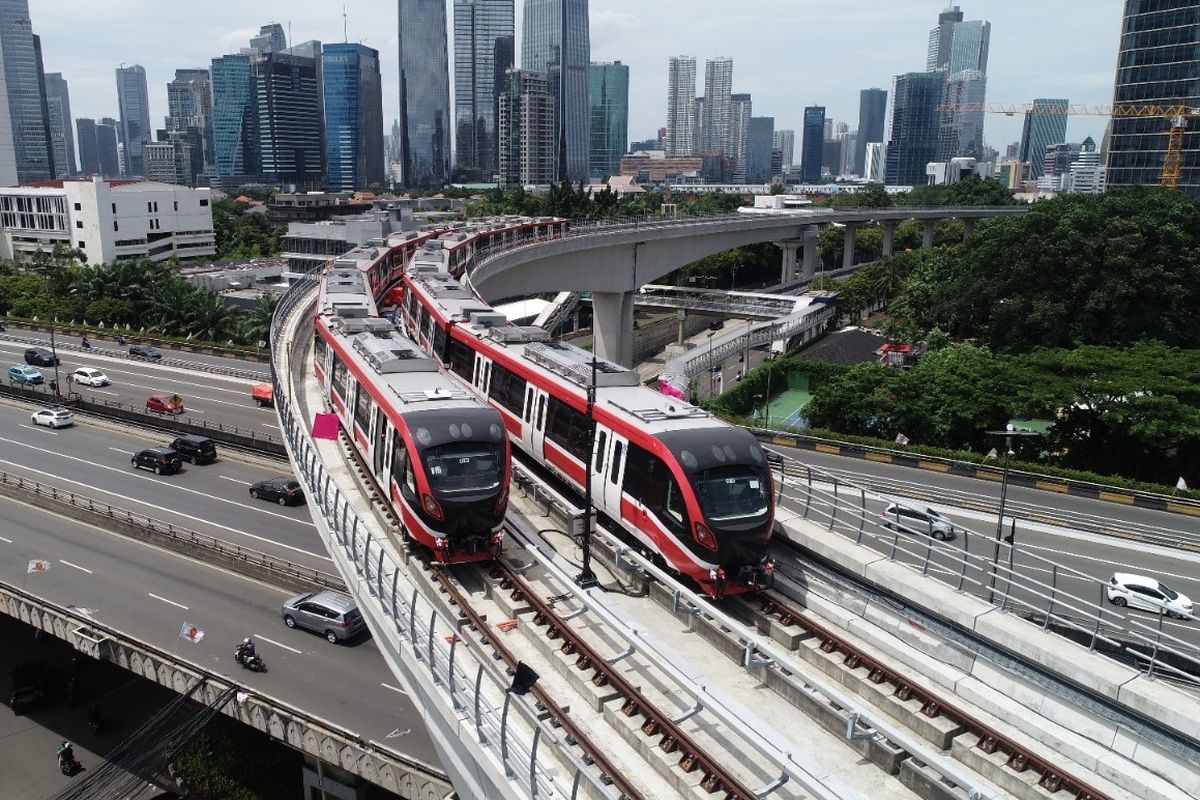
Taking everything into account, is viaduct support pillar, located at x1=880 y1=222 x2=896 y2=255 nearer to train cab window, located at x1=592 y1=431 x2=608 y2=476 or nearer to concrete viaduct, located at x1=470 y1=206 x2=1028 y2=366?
concrete viaduct, located at x1=470 y1=206 x2=1028 y2=366

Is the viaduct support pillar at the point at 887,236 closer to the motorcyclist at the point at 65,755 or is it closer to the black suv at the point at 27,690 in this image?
the black suv at the point at 27,690

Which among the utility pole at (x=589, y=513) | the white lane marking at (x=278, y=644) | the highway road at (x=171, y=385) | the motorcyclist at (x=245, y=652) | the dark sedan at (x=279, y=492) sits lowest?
the white lane marking at (x=278, y=644)

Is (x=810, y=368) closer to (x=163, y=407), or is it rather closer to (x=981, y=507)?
(x=981, y=507)

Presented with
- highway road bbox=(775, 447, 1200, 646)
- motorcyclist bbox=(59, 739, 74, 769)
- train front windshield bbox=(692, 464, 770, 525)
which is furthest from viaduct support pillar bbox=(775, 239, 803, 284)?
train front windshield bbox=(692, 464, 770, 525)

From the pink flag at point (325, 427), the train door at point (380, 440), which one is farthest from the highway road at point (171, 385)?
the train door at point (380, 440)

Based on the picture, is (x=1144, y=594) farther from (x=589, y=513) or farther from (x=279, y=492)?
(x=279, y=492)

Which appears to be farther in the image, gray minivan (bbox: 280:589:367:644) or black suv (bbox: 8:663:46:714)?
black suv (bbox: 8:663:46:714)
